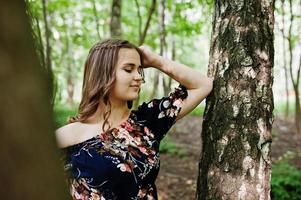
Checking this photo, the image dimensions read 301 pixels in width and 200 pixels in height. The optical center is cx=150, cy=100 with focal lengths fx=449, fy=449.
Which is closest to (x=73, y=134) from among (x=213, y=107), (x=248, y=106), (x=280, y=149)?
(x=213, y=107)

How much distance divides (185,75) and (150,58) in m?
0.26

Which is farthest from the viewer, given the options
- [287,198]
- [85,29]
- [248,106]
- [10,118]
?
[85,29]

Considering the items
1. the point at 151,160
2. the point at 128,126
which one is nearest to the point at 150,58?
the point at 128,126

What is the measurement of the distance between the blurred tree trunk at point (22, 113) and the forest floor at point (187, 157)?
5.55 meters

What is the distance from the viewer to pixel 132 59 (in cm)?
268

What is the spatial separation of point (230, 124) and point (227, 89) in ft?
0.67

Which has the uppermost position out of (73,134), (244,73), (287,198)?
(244,73)

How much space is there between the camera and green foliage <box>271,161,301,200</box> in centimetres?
579

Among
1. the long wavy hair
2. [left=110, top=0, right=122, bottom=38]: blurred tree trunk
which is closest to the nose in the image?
the long wavy hair

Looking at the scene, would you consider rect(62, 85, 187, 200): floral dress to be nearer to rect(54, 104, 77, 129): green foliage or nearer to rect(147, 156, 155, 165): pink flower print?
rect(147, 156, 155, 165): pink flower print

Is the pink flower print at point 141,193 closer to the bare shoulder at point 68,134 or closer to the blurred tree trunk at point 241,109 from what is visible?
the blurred tree trunk at point 241,109

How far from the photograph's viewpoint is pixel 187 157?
28.7 feet

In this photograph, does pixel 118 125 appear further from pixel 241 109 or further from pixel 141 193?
pixel 241 109

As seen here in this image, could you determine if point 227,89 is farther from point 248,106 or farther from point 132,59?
point 132,59
